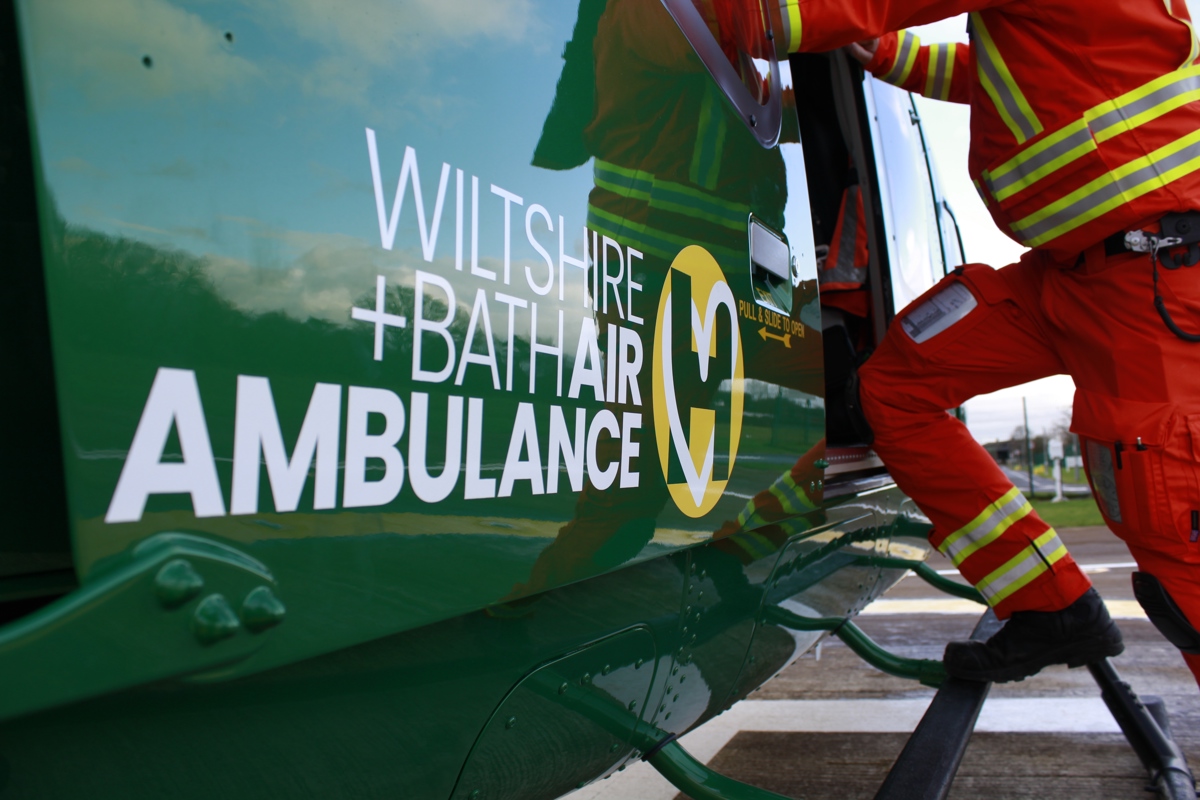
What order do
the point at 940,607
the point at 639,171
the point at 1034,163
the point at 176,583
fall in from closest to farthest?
the point at 176,583, the point at 639,171, the point at 1034,163, the point at 940,607

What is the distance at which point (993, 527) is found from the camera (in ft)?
6.79

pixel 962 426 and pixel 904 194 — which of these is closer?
pixel 962 426

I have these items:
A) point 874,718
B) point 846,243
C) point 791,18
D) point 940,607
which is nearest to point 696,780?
point 791,18

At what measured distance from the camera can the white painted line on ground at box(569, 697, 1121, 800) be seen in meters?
2.79

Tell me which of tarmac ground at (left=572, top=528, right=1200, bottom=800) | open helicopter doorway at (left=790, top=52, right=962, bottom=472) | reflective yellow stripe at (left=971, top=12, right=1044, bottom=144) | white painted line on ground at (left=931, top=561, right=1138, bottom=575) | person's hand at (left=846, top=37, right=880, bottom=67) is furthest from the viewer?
white painted line on ground at (left=931, top=561, right=1138, bottom=575)

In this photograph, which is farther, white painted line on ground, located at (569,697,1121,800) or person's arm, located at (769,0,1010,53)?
white painted line on ground, located at (569,697,1121,800)

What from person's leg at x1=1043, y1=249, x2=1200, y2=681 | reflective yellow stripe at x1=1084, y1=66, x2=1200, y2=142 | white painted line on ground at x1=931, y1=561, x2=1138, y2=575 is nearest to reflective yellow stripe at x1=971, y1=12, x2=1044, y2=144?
reflective yellow stripe at x1=1084, y1=66, x2=1200, y2=142

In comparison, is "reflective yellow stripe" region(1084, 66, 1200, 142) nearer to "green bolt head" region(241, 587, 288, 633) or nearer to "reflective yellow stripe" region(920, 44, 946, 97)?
"reflective yellow stripe" region(920, 44, 946, 97)

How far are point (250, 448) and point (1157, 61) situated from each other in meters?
1.83

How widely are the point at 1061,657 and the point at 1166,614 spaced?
0.45m

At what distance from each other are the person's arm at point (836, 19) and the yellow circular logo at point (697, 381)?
0.50m

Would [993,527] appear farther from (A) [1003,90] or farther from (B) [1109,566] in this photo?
(B) [1109,566]

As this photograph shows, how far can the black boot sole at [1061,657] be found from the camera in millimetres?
2020

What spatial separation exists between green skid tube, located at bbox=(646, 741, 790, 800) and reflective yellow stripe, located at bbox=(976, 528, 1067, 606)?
0.99 meters
